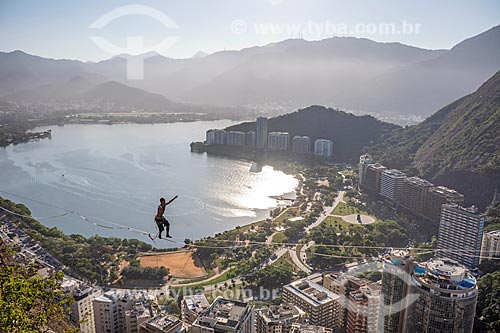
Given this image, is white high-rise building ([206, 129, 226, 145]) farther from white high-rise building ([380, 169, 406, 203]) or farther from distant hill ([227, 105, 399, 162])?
white high-rise building ([380, 169, 406, 203])

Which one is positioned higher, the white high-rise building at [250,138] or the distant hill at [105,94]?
the distant hill at [105,94]

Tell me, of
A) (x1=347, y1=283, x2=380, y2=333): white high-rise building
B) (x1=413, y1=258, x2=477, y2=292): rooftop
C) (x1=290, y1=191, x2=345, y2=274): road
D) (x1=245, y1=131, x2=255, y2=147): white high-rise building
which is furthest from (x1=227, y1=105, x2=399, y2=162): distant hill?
(x1=413, y1=258, x2=477, y2=292): rooftop

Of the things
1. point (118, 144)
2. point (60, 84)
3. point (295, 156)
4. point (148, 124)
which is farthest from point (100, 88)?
point (295, 156)

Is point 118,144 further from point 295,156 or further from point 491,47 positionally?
point 491,47

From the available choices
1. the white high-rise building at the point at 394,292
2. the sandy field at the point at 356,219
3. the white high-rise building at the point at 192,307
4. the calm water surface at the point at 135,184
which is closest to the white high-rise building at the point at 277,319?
the white high-rise building at the point at 192,307

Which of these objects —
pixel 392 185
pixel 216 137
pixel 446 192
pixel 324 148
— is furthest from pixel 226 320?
pixel 216 137

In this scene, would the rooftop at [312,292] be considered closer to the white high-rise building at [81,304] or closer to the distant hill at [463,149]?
the white high-rise building at [81,304]

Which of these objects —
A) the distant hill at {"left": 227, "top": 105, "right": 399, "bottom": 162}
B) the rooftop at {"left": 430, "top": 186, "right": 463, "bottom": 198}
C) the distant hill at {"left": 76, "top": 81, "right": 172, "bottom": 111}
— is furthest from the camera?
the distant hill at {"left": 76, "top": 81, "right": 172, "bottom": 111}

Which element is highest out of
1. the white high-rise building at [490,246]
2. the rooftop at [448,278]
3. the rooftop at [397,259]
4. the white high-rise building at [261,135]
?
the white high-rise building at [261,135]
